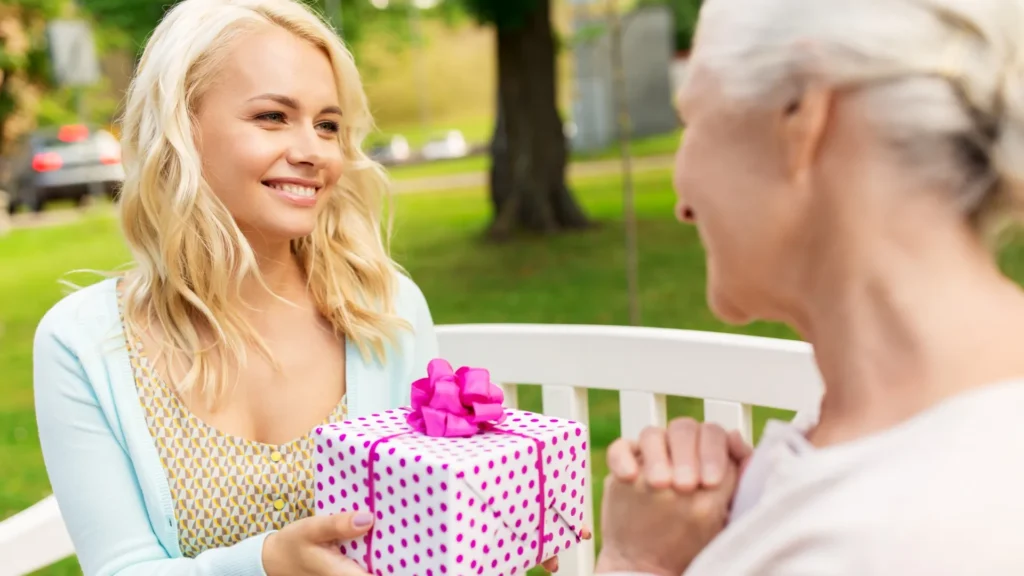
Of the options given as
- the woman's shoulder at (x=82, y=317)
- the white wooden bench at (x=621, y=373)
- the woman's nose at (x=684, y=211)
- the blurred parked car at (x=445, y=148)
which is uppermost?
the woman's nose at (x=684, y=211)

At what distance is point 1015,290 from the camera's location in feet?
2.57

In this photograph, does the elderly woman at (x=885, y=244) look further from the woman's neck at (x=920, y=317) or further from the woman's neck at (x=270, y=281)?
the woman's neck at (x=270, y=281)

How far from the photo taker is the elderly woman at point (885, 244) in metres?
0.68

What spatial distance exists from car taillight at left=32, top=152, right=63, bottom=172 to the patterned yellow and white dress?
11.6 metres

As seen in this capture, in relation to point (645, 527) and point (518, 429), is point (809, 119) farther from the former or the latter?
point (518, 429)

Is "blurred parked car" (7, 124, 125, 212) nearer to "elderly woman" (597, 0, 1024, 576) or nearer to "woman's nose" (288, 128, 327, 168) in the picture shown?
"woman's nose" (288, 128, 327, 168)

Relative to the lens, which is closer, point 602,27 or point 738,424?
point 738,424

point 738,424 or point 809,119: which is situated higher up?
point 809,119

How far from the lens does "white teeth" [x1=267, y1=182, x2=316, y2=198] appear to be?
157cm

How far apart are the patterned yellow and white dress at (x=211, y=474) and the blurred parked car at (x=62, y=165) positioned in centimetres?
1111

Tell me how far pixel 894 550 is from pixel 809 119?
30 cm

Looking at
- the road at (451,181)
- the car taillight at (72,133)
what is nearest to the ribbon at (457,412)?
the road at (451,181)

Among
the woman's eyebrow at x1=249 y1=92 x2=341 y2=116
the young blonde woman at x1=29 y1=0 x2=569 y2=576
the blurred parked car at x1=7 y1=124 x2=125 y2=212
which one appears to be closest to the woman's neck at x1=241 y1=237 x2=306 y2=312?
the young blonde woman at x1=29 y1=0 x2=569 y2=576

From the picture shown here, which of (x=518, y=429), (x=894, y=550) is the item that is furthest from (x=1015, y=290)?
(x=518, y=429)
